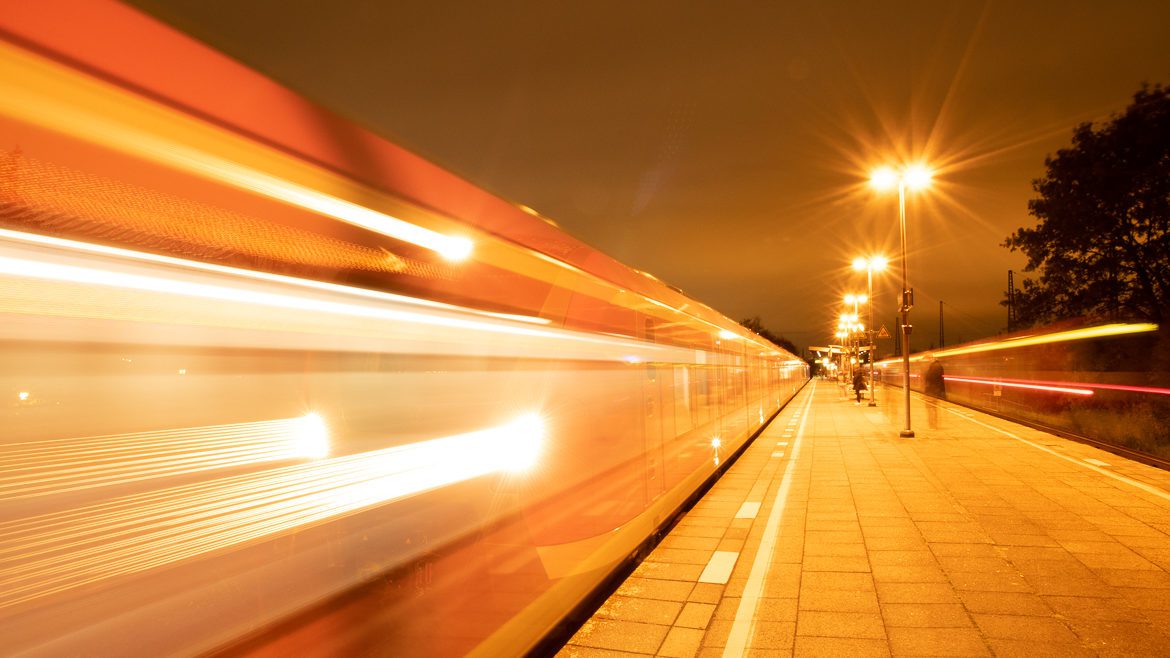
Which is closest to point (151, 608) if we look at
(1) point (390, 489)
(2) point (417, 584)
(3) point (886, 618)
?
(1) point (390, 489)

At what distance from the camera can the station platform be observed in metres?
3.94

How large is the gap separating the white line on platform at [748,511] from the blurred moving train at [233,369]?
14.9 feet

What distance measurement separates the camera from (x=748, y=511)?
297 inches

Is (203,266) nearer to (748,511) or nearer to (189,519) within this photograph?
(189,519)

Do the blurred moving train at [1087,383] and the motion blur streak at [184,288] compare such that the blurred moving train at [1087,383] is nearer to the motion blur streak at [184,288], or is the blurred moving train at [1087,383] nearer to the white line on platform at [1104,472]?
the white line on platform at [1104,472]

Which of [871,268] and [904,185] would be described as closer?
[904,185]

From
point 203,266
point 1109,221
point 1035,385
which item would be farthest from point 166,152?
point 1109,221

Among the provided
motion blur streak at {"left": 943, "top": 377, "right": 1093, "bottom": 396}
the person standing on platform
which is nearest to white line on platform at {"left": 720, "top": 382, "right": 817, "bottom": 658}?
motion blur streak at {"left": 943, "top": 377, "right": 1093, "bottom": 396}

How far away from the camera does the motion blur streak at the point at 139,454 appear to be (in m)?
1.24

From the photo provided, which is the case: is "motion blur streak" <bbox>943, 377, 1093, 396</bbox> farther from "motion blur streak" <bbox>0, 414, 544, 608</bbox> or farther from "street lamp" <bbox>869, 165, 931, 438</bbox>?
"motion blur streak" <bbox>0, 414, 544, 608</bbox>

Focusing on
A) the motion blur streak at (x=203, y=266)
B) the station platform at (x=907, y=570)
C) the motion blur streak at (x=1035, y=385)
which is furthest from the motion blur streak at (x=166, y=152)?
the motion blur streak at (x=1035, y=385)

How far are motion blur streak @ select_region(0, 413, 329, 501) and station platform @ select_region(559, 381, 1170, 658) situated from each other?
2682 millimetres

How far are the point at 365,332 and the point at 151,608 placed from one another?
0.95 m

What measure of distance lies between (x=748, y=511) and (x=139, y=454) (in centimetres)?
695
